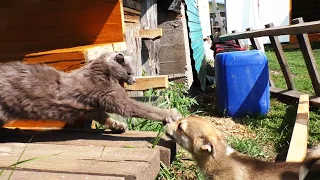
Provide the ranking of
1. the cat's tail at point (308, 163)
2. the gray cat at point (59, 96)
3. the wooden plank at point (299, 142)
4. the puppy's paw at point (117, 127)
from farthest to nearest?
the puppy's paw at point (117, 127) < the wooden plank at point (299, 142) < the gray cat at point (59, 96) < the cat's tail at point (308, 163)

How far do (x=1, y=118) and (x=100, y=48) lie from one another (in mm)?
1057

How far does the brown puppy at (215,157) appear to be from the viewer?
2967 mm

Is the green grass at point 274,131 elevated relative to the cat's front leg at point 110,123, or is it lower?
lower

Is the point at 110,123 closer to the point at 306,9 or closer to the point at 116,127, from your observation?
the point at 116,127

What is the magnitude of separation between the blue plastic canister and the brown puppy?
320cm

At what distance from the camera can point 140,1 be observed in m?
6.61

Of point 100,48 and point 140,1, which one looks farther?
point 140,1

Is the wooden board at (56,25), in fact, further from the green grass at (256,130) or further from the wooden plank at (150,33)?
the wooden plank at (150,33)

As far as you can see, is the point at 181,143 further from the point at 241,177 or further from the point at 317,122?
the point at 317,122

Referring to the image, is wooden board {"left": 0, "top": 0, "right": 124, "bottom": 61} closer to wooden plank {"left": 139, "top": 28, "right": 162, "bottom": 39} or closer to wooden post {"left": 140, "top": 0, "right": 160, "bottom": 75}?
wooden plank {"left": 139, "top": 28, "right": 162, "bottom": 39}

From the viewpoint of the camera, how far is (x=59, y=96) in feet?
9.62

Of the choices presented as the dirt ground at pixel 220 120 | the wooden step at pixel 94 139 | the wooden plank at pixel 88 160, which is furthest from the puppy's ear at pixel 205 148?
the dirt ground at pixel 220 120

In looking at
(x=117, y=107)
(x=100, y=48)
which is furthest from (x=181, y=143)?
(x=100, y=48)

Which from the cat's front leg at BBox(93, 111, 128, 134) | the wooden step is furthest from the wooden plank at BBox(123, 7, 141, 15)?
the wooden step
